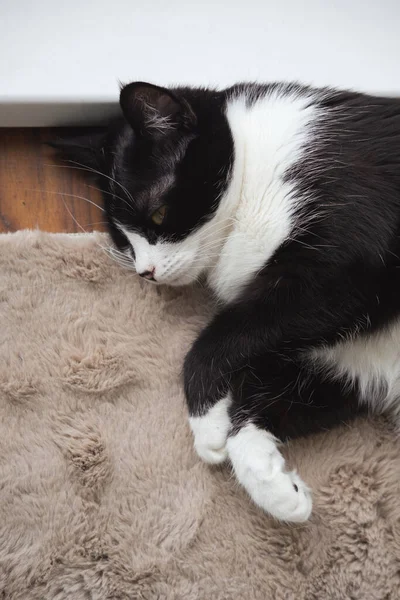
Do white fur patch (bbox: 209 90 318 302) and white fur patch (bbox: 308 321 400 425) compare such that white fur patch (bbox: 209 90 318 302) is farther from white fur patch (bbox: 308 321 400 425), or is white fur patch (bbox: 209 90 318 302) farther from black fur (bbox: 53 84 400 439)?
white fur patch (bbox: 308 321 400 425)

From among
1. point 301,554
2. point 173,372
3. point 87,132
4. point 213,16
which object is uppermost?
point 213,16

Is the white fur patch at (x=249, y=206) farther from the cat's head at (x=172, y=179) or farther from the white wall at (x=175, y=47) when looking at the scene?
the white wall at (x=175, y=47)

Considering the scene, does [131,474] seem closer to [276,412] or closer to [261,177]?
[276,412]

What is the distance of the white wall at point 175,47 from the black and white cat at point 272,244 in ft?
0.54

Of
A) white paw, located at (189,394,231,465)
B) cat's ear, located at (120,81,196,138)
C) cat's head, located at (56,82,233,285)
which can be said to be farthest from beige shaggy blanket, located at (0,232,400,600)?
cat's ear, located at (120,81,196,138)

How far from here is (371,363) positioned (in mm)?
1116

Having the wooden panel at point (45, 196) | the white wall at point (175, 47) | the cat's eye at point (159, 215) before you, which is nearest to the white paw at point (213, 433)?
the cat's eye at point (159, 215)

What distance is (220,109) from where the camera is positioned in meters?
1.15

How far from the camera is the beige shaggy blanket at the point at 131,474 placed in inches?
40.4

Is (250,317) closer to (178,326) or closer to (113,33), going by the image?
(178,326)

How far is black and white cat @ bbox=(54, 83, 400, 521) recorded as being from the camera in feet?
3.33

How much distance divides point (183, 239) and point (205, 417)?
32 centimetres

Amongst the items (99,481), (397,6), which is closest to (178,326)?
(99,481)

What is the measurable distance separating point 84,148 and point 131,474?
0.65m
